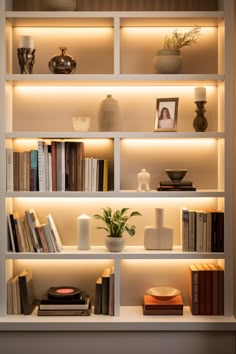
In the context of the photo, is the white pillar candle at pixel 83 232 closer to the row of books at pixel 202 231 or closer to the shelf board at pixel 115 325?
the shelf board at pixel 115 325

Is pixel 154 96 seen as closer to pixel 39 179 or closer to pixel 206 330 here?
pixel 39 179

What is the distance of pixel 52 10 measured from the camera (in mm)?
3475

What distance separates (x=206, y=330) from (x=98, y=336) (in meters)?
0.61

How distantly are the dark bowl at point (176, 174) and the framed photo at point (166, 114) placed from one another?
0.25 metres

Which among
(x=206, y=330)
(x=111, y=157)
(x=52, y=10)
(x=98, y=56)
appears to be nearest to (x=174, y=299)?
(x=206, y=330)

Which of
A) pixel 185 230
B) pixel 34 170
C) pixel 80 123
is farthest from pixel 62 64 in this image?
pixel 185 230

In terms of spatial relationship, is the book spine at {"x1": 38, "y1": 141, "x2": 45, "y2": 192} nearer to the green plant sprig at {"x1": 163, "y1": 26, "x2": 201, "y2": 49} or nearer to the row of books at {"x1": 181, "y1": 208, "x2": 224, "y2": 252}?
the row of books at {"x1": 181, "y1": 208, "x2": 224, "y2": 252}

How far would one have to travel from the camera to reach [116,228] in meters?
3.47

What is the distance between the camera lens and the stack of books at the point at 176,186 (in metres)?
3.46

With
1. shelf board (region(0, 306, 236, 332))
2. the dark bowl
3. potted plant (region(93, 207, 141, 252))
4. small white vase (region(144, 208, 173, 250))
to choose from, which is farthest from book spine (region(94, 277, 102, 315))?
the dark bowl

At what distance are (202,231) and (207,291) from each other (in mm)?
350

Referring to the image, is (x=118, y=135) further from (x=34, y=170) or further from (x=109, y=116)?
(x=34, y=170)

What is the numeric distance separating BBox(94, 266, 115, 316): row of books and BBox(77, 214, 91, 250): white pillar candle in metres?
0.22

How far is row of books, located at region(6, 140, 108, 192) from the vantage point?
3469 mm
